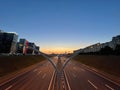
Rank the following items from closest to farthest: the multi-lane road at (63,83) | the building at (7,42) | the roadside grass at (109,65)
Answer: the multi-lane road at (63,83)
the roadside grass at (109,65)
the building at (7,42)

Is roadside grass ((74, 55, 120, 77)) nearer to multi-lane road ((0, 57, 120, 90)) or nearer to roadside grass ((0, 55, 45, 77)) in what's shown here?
multi-lane road ((0, 57, 120, 90))

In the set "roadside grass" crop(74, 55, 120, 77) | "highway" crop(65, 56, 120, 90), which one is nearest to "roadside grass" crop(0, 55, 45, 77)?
"highway" crop(65, 56, 120, 90)

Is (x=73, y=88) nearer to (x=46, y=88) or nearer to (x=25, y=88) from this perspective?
(x=46, y=88)

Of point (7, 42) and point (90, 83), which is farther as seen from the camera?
point (7, 42)

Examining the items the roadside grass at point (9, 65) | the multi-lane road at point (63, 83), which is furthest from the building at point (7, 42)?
the multi-lane road at point (63, 83)

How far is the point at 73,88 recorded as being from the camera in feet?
112

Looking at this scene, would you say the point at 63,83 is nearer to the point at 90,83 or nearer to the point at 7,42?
the point at 90,83

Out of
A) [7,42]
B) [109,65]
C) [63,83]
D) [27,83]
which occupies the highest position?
[7,42]

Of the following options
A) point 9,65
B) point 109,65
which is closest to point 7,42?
point 9,65

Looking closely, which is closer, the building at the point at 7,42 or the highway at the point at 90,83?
the highway at the point at 90,83

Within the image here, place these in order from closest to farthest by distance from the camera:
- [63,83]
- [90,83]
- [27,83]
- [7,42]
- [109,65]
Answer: [27,83] < [63,83] < [90,83] < [109,65] < [7,42]

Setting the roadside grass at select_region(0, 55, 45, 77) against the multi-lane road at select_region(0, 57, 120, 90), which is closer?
the multi-lane road at select_region(0, 57, 120, 90)

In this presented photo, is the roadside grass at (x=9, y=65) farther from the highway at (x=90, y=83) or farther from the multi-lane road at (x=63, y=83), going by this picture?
the highway at (x=90, y=83)

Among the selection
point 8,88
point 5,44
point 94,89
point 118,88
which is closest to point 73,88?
point 94,89
